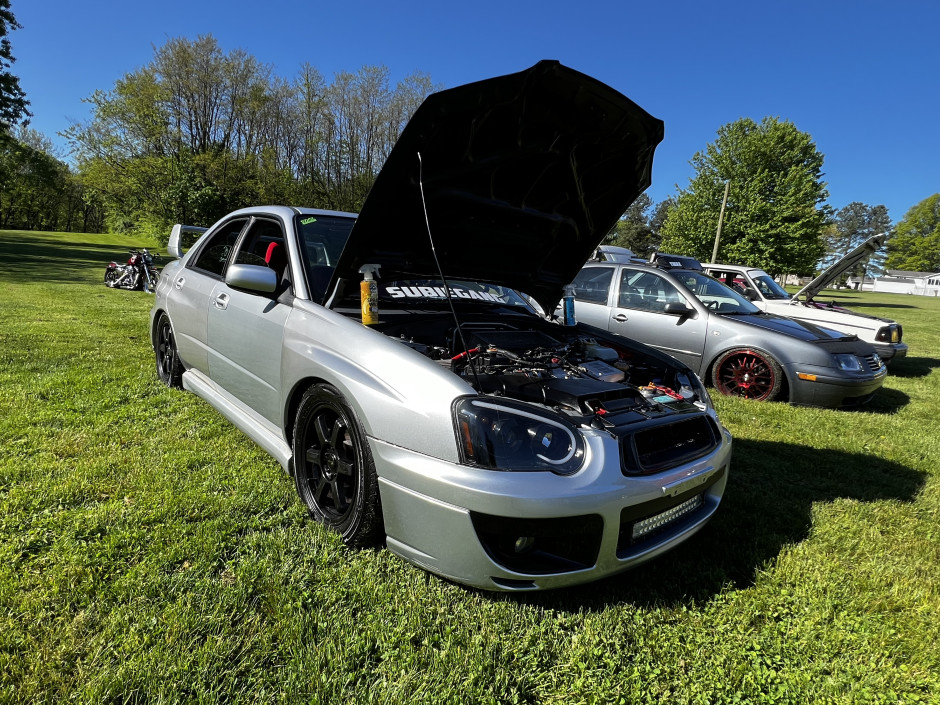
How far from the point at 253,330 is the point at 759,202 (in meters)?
30.5

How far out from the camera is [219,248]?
148 inches

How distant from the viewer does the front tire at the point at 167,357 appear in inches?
169

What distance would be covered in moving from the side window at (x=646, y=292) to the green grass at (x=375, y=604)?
10.5ft

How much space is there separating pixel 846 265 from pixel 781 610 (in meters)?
7.79

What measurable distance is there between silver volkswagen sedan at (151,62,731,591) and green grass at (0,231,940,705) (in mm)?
218

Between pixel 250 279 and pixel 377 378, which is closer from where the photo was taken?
pixel 377 378

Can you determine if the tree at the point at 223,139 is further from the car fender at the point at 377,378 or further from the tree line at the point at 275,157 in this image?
the car fender at the point at 377,378

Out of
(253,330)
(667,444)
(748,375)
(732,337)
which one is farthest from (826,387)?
(253,330)

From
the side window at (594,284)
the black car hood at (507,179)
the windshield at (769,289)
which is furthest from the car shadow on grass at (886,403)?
the black car hood at (507,179)

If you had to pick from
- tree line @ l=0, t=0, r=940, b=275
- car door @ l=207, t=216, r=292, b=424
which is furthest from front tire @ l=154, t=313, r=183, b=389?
tree line @ l=0, t=0, r=940, b=275

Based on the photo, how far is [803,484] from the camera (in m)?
3.35

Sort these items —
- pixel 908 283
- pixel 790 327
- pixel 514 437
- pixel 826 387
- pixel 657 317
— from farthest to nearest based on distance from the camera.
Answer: pixel 908 283 → pixel 657 317 → pixel 790 327 → pixel 826 387 → pixel 514 437

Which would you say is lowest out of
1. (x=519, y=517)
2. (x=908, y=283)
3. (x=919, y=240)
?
(x=519, y=517)

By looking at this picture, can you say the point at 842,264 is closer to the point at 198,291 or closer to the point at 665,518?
the point at 665,518
